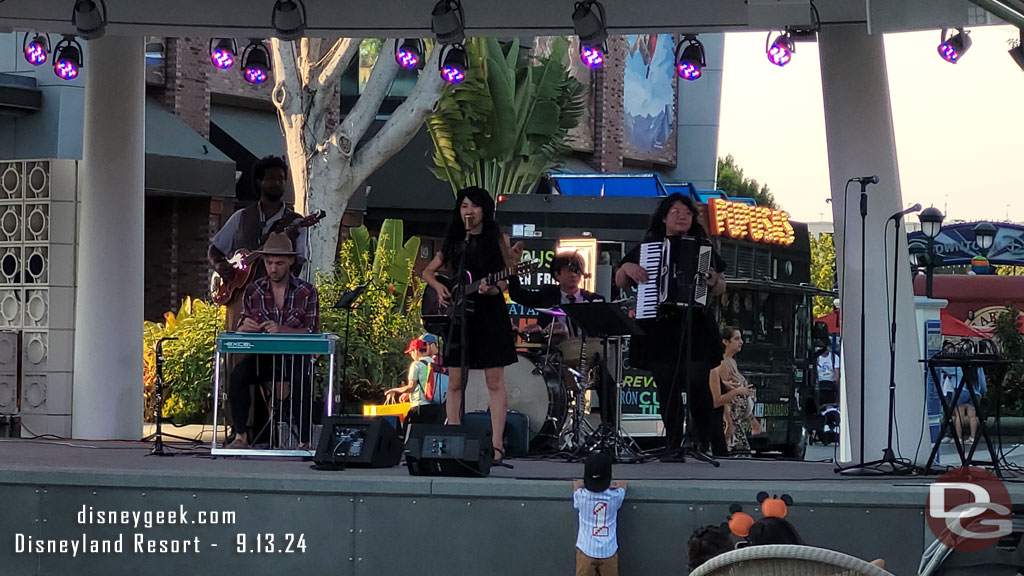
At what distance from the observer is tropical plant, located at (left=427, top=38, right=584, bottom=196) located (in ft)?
93.8

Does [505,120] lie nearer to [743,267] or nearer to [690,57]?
[743,267]

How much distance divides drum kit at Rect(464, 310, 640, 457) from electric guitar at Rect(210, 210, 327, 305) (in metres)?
2.28

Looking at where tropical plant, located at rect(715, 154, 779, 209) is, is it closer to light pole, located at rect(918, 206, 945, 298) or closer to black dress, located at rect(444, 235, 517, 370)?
light pole, located at rect(918, 206, 945, 298)

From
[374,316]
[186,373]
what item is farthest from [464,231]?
[374,316]

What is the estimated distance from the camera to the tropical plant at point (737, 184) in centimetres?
7381

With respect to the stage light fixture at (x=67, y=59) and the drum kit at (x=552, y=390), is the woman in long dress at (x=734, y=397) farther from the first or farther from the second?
the stage light fixture at (x=67, y=59)

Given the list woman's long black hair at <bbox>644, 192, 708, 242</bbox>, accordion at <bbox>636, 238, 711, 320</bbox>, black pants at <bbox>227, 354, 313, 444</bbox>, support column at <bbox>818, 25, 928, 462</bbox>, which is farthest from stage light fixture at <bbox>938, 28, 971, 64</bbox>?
black pants at <bbox>227, 354, 313, 444</bbox>

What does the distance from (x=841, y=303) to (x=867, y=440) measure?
1.08m

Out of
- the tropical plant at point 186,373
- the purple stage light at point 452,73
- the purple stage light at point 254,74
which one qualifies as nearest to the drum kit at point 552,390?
the purple stage light at point 452,73

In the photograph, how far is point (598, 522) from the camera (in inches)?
336

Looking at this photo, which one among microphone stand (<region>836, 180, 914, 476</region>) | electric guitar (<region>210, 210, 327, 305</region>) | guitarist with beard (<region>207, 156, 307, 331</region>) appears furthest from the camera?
guitarist with beard (<region>207, 156, 307, 331</region>)

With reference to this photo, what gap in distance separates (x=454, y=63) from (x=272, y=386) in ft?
11.2

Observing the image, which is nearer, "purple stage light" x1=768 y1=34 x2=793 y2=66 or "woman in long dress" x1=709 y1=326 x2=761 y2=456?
"purple stage light" x1=768 y1=34 x2=793 y2=66

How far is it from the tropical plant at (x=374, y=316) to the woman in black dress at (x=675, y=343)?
6.94 meters
